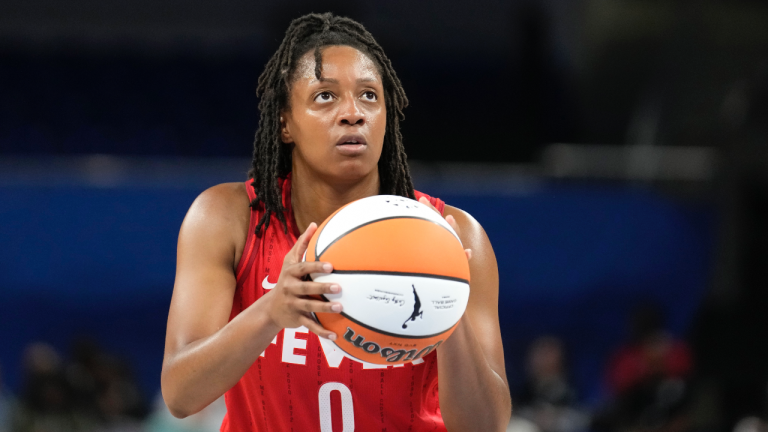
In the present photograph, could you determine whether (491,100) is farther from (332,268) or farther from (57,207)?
(332,268)

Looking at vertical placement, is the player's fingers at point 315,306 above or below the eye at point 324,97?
below

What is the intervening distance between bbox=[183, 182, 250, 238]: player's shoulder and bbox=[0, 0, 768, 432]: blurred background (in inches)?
142

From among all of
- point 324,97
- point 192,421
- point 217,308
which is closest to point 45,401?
point 192,421

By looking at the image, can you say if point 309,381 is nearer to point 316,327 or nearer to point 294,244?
point 294,244

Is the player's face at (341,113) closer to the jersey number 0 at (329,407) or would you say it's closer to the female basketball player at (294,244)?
the female basketball player at (294,244)

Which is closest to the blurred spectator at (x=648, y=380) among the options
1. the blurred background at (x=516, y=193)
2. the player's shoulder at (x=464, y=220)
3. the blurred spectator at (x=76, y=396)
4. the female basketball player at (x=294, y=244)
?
the blurred background at (x=516, y=193)

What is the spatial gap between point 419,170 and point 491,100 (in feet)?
10.9

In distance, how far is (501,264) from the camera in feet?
24.3

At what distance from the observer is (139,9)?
10328 mm

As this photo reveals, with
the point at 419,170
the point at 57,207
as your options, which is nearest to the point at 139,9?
the point at 57,207

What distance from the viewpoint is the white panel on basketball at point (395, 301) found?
1.91 m

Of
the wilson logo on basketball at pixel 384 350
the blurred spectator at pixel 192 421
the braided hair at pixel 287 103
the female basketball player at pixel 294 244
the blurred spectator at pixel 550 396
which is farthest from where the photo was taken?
the blurred spectator at pixel 550 396

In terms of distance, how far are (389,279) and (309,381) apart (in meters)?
0.80

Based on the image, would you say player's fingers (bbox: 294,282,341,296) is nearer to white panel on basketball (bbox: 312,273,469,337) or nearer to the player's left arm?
white panel on basketball (bbox: 312,273,469,337)
